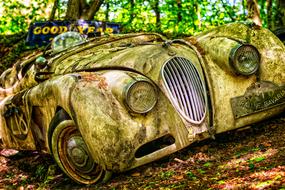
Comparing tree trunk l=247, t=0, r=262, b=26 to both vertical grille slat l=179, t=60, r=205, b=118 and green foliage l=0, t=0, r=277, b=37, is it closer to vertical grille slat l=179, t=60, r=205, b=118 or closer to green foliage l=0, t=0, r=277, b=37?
green foliage l=0, t=0, r=277, b=37

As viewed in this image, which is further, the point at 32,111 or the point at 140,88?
the point at 32,111

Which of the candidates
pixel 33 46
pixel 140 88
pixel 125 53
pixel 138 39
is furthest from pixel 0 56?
pixel 140 88

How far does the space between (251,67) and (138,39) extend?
194 centimetres

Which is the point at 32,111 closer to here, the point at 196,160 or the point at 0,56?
the point at 196,160

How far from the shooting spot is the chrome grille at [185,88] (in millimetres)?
3844

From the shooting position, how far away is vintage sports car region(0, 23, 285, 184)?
3555 mm

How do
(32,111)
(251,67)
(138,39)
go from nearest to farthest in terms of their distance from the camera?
(251,67) → (32,111) → (138,39)

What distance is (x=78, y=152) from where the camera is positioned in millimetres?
3869

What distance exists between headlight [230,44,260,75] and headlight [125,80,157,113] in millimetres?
950

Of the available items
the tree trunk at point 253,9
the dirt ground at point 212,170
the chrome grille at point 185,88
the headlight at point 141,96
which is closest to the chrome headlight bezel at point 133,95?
the headlight at point 141,96

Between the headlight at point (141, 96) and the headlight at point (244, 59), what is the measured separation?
95 centimetres

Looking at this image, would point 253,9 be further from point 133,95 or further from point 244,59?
point 133,95

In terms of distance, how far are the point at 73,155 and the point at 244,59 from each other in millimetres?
1905

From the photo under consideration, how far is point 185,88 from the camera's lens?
3.92 m
